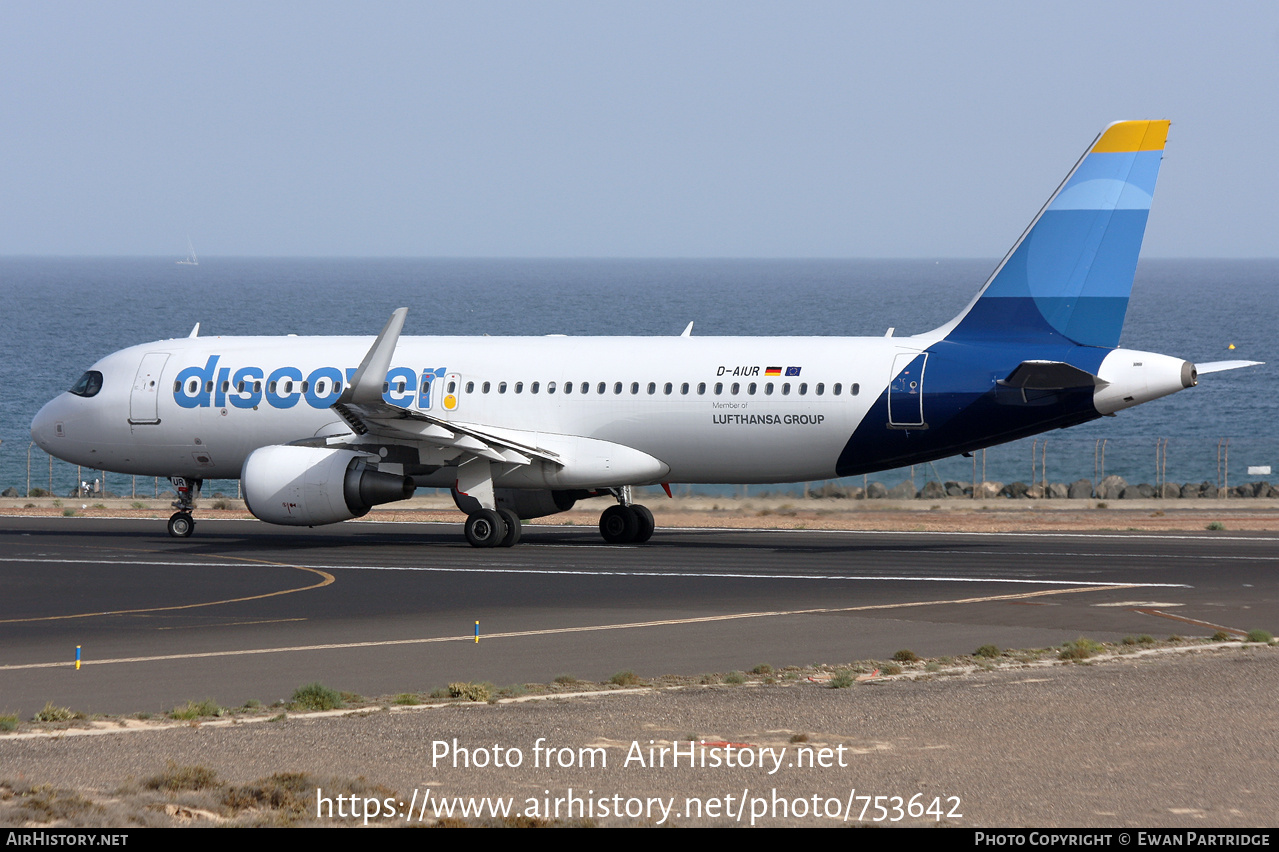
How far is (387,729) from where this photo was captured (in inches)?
535

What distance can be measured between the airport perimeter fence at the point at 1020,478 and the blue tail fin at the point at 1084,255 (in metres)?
16.9

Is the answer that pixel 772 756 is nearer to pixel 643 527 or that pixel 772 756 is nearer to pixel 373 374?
pixel 373 374

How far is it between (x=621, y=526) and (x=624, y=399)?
3242 mm

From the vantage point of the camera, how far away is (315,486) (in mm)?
31672

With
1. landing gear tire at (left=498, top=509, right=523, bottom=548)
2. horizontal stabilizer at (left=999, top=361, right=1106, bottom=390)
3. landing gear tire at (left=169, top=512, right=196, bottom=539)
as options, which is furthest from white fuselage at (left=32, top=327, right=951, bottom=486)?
horizontal stabilizer at (left=999, top=361, right=1106, bottom=390)

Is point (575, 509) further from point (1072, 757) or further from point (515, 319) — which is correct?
point (515, 319)

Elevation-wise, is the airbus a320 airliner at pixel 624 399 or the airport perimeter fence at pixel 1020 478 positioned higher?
the airbus a320 airliner at pixel 624 399

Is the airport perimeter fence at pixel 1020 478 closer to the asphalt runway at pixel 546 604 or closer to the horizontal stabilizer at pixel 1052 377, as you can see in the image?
the asphalt runway at pixel 546 604

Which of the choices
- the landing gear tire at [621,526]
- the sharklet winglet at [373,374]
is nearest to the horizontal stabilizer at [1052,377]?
the landing gear tire at [621,526]

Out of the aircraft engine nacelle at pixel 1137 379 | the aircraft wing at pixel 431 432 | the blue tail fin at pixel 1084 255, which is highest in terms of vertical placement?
the blue tail fin at pixel 1084 255

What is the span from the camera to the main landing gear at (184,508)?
35.8 m

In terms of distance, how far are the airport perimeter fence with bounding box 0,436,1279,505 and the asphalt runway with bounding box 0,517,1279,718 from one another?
1558 centimetres

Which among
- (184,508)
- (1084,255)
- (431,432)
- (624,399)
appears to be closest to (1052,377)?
(1084,255)

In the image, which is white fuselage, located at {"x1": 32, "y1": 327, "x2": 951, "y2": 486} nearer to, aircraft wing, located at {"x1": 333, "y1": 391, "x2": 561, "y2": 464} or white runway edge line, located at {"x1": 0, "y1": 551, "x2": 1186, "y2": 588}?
aircraft wing, located at {"x1": 333, "y1": 391, "x2": 561, "y2": 464}
